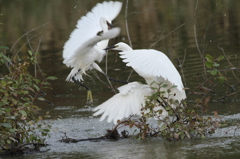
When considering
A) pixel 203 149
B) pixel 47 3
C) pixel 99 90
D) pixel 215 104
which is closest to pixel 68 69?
pixel 99 90

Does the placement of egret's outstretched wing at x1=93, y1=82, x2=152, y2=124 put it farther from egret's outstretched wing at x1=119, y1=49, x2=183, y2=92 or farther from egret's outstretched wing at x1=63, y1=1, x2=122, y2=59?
egret's outstretched wing at x1=63, y1=1, x2=122, y2=59

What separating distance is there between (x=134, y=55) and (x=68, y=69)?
16.6 feet

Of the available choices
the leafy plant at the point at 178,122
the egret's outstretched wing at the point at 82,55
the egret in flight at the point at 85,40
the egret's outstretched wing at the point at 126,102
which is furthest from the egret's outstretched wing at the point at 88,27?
the leafy plant at the point at 178,122

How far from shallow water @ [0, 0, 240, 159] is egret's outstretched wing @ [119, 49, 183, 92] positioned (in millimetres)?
743

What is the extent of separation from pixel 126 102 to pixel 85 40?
1.97m

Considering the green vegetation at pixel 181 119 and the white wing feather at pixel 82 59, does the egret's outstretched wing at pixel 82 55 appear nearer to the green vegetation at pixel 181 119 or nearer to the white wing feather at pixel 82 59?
the white wing feather at pixel 82 59

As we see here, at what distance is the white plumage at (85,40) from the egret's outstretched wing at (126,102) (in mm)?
1298

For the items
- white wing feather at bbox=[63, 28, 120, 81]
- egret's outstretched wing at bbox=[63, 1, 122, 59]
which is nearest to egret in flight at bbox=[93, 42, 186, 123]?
white wing feather at bbox=[63, 28, 120, 81]

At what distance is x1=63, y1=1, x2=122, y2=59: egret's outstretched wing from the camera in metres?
7.59

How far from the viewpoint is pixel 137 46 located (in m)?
11.8

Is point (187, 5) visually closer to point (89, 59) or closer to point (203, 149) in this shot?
point (89, 59)

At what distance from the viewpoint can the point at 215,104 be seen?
7.07 metres

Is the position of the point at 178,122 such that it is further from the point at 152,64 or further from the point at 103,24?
the point at 103,24

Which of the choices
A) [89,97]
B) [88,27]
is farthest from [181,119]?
[88,27]
